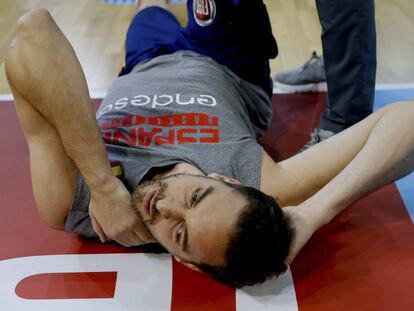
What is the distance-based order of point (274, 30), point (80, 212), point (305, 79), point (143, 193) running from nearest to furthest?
point (143, 193) → point (80, 212) → point (305, 79) → point (274, 30)

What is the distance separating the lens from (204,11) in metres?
1.90

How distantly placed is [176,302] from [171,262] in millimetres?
141

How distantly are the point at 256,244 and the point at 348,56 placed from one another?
806 mm

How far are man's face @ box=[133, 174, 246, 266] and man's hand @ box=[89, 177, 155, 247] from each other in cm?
3

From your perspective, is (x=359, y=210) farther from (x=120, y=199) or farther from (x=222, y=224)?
(x=120, y=199)

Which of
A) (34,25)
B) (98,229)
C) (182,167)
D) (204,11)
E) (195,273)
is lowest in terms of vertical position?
(195,273)

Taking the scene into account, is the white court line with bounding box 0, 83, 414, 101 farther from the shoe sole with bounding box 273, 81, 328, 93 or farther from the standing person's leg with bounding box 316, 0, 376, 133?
the standing person's leg with bounding box 316, 0, 376, 133

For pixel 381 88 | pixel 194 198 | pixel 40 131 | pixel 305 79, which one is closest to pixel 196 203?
pixel 194 198

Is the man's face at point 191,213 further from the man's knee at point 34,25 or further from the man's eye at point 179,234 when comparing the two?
the man's knee at point 34,25

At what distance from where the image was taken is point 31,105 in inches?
54.9

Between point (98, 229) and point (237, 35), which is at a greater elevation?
point (237, 35)

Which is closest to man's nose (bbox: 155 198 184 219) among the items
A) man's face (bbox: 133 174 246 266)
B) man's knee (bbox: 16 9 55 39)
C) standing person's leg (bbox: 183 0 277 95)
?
man's face (bbox: 133 174 246 266)

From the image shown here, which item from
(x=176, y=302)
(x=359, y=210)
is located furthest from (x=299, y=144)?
(x=176, y=302)

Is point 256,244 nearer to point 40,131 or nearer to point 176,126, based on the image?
point 176,126
